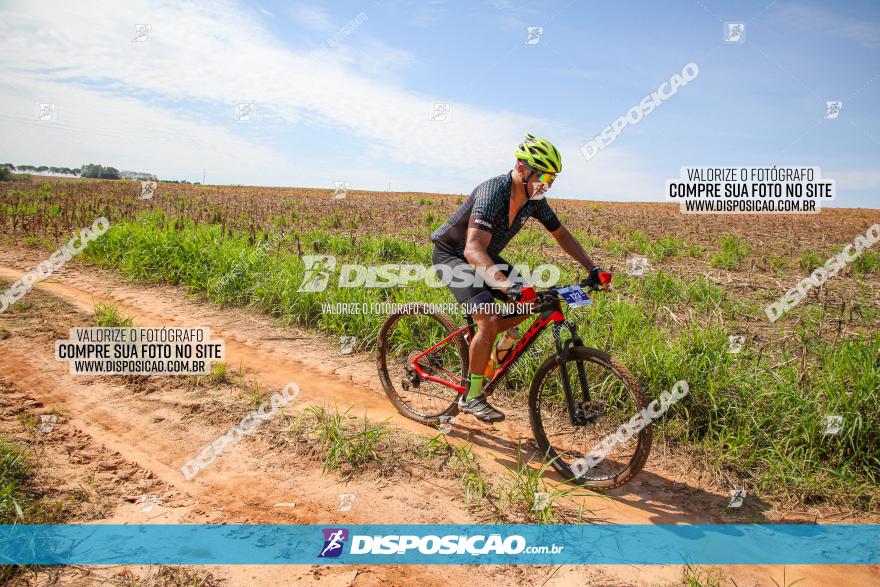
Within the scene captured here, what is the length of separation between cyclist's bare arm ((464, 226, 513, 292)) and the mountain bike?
39 centimetres

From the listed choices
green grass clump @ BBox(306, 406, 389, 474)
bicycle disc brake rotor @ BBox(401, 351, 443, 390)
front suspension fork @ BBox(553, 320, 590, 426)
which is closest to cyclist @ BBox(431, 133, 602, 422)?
front suspension fork @ BBox(553, 320, 590, 426)

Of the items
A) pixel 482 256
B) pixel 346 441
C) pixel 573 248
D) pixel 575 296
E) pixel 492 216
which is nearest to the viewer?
pixel 575 296

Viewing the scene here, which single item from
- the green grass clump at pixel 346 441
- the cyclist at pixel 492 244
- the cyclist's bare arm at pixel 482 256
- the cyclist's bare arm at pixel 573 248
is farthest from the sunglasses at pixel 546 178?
the green grass clump at pixel 346 441

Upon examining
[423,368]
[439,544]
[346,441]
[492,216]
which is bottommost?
[439,544]

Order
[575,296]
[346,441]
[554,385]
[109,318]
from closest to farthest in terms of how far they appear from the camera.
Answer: [575,296] → [346,441] → [554,385] → [109,318]

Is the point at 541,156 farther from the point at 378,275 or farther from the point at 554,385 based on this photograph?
the point at 378,275

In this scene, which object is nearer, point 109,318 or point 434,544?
point 434,544

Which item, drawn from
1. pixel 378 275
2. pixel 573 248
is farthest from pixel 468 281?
pixel 378 275

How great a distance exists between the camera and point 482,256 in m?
4.23

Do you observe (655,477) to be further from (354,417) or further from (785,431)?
(354,417)

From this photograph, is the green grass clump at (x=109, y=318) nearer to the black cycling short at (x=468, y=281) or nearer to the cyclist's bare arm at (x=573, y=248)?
the black cycling short at (x=468, y=281)

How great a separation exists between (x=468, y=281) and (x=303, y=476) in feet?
7.21

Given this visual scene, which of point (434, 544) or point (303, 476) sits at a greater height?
point (303, 476)

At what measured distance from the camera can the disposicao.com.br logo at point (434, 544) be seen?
3424 millimetres
